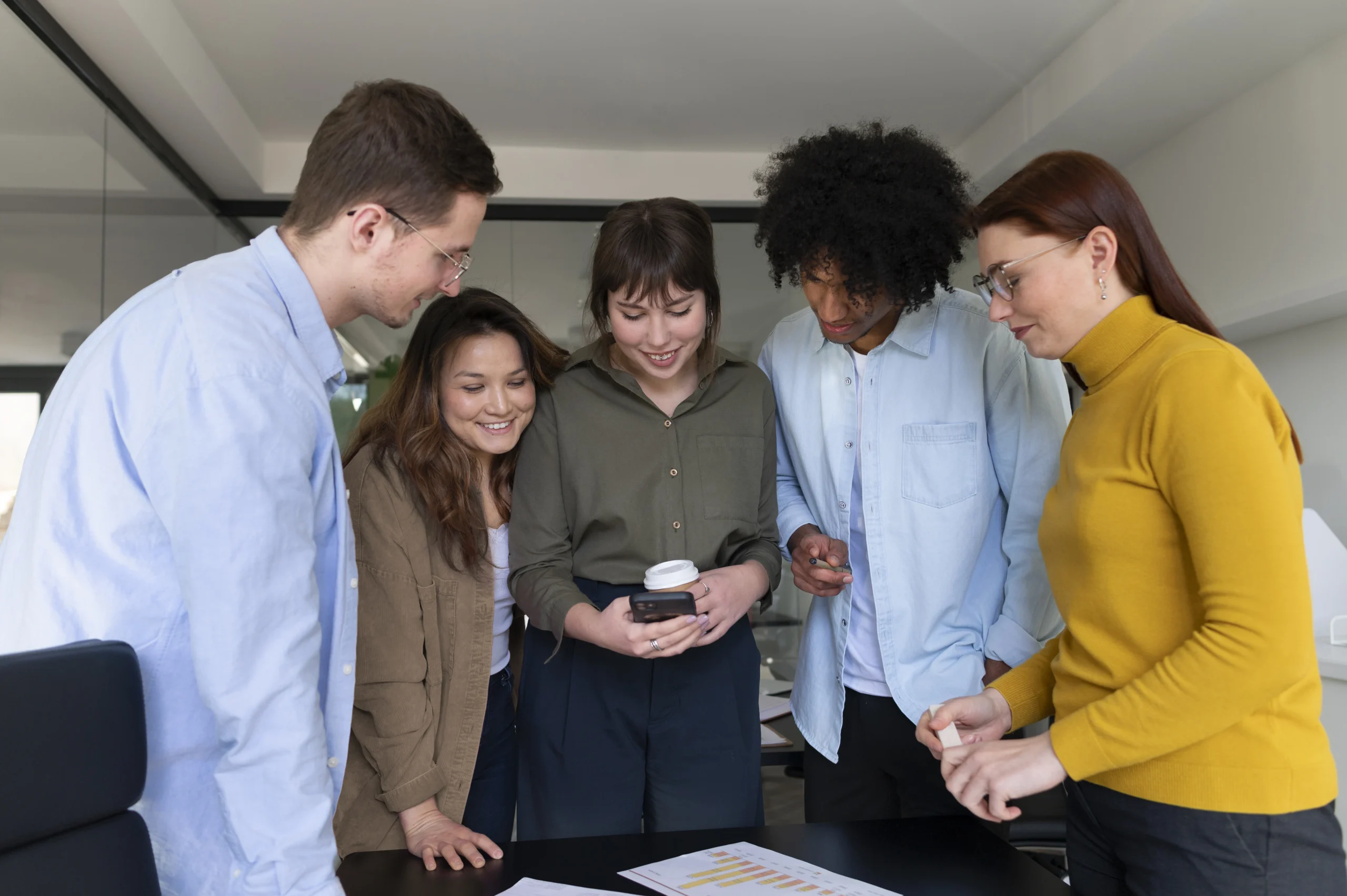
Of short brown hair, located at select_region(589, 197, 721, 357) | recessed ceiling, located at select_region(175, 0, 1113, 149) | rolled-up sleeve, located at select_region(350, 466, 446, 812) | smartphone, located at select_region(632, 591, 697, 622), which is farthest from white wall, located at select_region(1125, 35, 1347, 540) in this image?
rolled-up sleeve, located at select_region(350, 466, 446, 812)

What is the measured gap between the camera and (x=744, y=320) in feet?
18.0

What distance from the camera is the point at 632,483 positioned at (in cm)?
187

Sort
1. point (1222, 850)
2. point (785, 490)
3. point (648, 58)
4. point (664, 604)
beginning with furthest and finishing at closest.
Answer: point (648, 58) < point (785, 490) < point (664, 604) < point (1222, 850)

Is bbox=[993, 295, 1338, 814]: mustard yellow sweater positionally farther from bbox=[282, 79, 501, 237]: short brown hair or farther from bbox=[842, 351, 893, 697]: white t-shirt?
bbox=[282, 79, 501, 237]: short brown hair

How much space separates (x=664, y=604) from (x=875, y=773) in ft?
2.01

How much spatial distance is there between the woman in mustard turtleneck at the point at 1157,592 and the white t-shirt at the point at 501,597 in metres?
0.92

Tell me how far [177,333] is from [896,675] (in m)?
1.32

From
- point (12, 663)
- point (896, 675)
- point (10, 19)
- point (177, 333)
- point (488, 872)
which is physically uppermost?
point (10, 19)

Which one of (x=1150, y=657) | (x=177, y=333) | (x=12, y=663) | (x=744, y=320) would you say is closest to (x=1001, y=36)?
(x=744, y=320)

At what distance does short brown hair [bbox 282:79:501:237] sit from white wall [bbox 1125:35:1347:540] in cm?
301

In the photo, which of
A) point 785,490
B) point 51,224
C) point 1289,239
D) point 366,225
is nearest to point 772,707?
point 785,490

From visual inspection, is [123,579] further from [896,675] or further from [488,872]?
[896,675]

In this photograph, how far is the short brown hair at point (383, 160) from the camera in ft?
4.11

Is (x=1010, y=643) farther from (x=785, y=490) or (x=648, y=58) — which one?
(x=648, y=58)
